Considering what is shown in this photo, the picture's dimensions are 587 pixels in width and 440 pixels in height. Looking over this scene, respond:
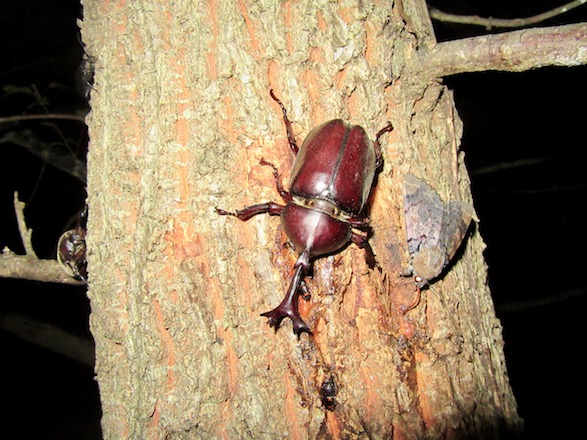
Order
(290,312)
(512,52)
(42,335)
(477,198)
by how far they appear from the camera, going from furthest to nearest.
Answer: (477,198) → (42,335) → (290,312) → (512,52)

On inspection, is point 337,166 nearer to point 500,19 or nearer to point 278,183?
point 278,183

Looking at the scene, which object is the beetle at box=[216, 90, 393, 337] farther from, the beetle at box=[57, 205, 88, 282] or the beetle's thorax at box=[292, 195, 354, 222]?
the beetle at box=[57, 205, 88, 282]

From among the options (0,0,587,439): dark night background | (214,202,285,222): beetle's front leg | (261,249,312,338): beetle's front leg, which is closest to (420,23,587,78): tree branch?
(214,202,285,222): beetle's front leg

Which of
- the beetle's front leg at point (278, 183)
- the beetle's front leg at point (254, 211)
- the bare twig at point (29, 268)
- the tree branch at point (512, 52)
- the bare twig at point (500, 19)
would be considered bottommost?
the bare twig at point (29, 268)

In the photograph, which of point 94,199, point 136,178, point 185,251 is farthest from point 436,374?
point 94,199

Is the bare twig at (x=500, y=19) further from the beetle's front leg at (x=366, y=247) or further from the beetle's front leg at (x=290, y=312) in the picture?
the beetle's front leg at (x=290, y=312)

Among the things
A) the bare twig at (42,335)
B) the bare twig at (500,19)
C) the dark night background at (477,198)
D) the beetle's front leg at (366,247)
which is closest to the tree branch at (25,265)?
the beetle's front leg at (366,247)

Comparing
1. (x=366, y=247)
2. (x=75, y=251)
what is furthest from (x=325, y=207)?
(x=75, y=251)
